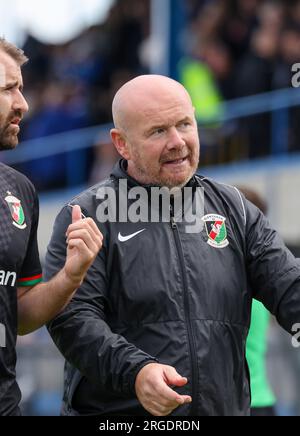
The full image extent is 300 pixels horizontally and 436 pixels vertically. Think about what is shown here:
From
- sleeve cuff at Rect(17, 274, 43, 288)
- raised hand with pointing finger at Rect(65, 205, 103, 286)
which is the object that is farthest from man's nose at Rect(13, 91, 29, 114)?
sleeve cuff at Rect(17, 274, 43, 288)

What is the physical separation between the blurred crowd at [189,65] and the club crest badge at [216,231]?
646 cm

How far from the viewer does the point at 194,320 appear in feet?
15.6

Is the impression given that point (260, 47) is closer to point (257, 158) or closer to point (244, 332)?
A: point (257, 158)

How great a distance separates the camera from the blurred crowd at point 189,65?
1173cm

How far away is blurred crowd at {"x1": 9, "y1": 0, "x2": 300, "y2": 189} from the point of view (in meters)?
11.7

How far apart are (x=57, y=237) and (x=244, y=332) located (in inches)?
35.7

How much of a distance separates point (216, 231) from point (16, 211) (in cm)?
86

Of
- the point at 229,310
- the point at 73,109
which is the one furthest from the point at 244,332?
the point at 73,109

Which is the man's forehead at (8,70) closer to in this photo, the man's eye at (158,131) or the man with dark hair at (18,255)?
the man with dark hair at (18,255)

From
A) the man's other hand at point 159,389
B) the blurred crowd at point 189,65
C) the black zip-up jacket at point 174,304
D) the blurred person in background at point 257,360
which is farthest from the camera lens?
the blurred crowd at point 189,65

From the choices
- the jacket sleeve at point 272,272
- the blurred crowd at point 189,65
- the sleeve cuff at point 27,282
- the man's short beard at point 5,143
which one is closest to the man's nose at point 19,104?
the man's short beard at point 5,143

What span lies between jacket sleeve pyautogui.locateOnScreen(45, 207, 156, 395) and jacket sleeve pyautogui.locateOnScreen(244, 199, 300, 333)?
65 cm

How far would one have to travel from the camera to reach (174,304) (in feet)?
15.6

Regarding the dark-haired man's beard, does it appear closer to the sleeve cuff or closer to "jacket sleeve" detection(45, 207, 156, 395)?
"jacket sleeve" detection(45, 207, 156, 395)
